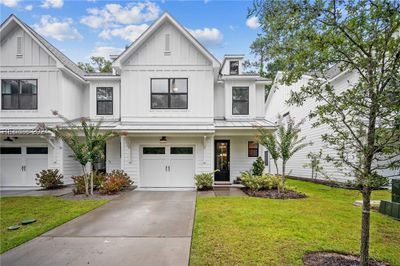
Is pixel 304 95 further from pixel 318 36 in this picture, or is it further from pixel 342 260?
pixel 342 260

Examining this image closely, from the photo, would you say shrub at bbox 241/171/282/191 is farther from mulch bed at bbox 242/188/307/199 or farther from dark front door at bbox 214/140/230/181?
dark front door at bbox 214/140/230/181

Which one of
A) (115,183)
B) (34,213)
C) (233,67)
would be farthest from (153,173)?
(233,67)

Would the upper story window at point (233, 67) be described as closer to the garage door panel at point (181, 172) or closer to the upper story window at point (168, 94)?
the upper story window at point (168, 94)

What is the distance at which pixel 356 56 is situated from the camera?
349cm

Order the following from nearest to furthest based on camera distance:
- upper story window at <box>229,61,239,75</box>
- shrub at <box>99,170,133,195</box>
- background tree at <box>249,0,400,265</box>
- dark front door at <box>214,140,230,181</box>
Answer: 1. background tree at <box>249,0,400,265</box>
2. shrub at <box>99,170,133,195</box>
3. dark front door at <box>214,140,230,181</box>
4. upper story window at <box>229,61,239,75</box>

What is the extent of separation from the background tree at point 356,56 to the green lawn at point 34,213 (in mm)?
6423

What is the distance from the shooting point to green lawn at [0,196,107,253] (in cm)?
536

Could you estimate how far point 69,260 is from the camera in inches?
164

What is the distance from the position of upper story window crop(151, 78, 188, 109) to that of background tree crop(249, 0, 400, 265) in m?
8.85

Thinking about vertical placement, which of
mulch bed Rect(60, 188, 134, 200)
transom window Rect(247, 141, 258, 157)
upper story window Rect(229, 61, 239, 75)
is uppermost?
upper story window Rect(229, 61, 239, 75)

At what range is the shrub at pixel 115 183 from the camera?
10.4 meters

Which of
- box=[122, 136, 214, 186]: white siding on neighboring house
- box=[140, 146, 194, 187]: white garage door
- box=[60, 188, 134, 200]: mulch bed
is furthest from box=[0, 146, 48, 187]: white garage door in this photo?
box=[140, 146, 194, 187]: white garage door

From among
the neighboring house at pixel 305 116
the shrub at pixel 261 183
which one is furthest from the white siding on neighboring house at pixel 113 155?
the neighboring house at pixel 305 116

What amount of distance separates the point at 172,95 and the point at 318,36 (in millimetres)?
9697
